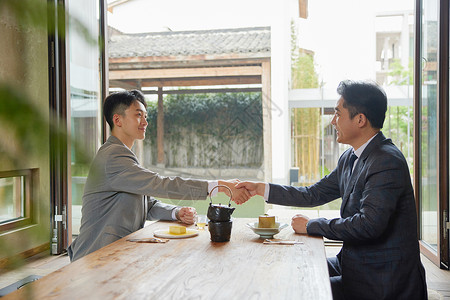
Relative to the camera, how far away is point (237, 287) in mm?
1130

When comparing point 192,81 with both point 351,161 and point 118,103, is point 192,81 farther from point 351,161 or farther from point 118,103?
point 351,161

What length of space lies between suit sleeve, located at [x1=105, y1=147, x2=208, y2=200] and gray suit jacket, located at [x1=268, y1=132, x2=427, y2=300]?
568mm

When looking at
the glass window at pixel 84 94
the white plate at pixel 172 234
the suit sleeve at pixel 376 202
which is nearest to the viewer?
the suit sleeve at pixel 376 202

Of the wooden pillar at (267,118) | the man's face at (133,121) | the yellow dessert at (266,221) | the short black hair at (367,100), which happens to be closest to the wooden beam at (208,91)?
the wooden pillar at (267,118)

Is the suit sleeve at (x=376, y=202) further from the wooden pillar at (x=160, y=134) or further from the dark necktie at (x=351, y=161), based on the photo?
the wooden pillar at (x=160, y=134)

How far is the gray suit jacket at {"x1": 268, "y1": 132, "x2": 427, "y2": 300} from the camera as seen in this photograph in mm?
1600

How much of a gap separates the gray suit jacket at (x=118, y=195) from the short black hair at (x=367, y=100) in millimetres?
695

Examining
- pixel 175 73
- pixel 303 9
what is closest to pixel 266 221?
pixel 303 9

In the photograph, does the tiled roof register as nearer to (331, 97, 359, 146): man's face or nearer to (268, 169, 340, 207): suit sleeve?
(268, 169, 340, 207): suit sleeve

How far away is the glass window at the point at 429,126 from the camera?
11.5 ft

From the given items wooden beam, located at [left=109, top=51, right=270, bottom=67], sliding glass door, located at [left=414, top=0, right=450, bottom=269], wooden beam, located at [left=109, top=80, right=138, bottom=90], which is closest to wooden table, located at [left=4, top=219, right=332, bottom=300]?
sliding glass door, located at [left=414, top=0, right=450, bottom=269]

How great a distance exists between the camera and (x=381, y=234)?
1616 millimetres

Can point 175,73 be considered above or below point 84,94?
above

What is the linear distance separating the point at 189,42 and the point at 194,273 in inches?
295
